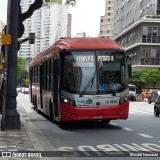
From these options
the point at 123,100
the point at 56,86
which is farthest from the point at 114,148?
the point at 56,86

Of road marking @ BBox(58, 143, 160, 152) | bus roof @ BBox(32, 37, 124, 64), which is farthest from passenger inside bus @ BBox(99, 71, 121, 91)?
road marking @ BBox(58, 143, 160, 152)

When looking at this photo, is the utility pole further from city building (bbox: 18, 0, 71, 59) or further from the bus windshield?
city building (bbox: 18, 0, 71, 59)

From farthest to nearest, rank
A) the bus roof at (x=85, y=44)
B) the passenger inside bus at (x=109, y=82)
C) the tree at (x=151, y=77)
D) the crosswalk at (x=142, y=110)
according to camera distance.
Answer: the tree at (x=151, y=77), the crosswalk at (x=142, y=110), the bus roof at (x=85, y=44), the passenger inside bus at (x=109, y=82)

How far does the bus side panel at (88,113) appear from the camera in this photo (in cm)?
1588

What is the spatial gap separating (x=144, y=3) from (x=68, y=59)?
234ft

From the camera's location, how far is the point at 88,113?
1595 centimetres

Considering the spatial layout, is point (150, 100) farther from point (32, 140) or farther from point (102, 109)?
point (32, 140)

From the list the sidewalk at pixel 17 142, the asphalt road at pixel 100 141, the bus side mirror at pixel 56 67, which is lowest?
the asphalt road at pixel 100 141

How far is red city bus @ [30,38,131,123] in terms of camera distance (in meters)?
16.0

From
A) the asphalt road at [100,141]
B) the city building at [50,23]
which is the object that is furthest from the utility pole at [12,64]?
the city building at [50,23]

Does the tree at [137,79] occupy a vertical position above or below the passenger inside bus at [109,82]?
below

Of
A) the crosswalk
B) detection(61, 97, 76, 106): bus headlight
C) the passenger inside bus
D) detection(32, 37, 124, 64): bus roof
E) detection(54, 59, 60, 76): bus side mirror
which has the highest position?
detection(32, 37, 124, 64): bus roof

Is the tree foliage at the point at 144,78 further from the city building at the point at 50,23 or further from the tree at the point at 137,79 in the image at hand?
the city building at the point at 50,23

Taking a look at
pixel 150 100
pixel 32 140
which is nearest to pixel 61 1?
pixel 32 140
